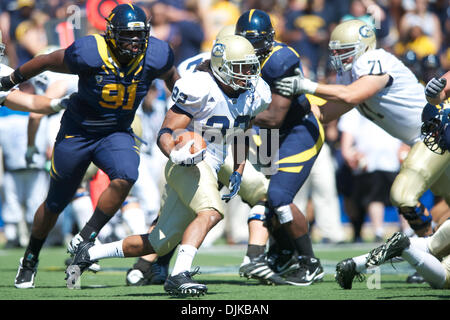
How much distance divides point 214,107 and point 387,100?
174 cm

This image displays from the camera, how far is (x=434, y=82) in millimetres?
4938

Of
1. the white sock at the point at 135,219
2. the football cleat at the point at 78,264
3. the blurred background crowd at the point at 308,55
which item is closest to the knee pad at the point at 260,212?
the football cleat at the point at 78,264

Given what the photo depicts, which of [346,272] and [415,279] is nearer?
[346,272]

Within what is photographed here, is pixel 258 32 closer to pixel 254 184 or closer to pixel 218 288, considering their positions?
pixel 254 184

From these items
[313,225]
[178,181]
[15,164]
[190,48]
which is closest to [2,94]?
[178,181]

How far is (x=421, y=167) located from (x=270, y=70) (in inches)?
50.9

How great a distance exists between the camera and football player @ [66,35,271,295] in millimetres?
4969

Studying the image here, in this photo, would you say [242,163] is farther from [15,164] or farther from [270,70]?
[15,164]

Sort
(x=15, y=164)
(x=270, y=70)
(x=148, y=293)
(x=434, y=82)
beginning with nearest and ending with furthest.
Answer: (x=434, y=82), (x=148, y=293), (x=270, y=70), (x=15, y=164)

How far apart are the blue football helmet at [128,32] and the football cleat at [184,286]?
1584 mm

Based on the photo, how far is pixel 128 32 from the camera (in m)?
5.51

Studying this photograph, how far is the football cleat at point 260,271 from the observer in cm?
579

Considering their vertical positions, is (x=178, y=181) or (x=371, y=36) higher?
(x=371, y=36)

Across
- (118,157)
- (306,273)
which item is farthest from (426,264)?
(118,157)
